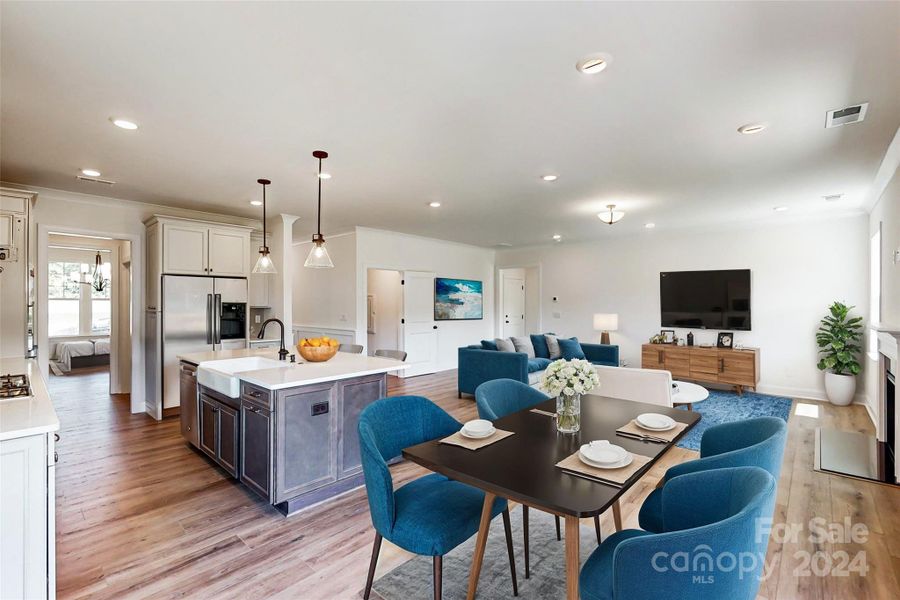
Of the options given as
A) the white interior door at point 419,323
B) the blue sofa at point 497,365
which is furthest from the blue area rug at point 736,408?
the white interior door at point 419,323

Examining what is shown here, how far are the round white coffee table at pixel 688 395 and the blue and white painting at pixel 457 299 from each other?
4207mm

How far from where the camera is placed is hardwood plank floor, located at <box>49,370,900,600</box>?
2014 millimetres

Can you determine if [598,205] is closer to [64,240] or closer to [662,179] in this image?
[662,179]

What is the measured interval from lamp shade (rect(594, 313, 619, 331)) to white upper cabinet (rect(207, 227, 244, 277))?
5.63 meters

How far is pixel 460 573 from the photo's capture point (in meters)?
2.11

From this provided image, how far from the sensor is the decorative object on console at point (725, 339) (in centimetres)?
625

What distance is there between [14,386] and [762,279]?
802cm

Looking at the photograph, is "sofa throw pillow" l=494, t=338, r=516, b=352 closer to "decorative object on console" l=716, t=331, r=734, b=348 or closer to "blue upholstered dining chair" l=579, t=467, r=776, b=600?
"decorative object on console" l=716, t=331, r=734, b=348

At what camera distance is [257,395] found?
8.91 feet

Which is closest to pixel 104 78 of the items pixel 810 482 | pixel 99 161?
pixel 99 161

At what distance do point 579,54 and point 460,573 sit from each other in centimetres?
263

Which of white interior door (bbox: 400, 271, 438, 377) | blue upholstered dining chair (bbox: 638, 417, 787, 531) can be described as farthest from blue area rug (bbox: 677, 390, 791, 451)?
white interior door (bbox: 400, 271, 438, 377)

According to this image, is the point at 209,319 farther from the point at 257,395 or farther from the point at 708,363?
the point at 708,363


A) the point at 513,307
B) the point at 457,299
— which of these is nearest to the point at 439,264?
the point at 457,299
